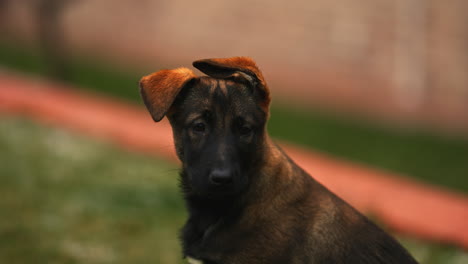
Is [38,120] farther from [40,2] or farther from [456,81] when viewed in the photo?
[456,81]

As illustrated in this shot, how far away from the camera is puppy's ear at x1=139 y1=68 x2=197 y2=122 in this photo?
9.82ft

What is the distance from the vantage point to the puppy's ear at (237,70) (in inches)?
117

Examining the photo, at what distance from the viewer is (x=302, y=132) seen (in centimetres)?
846

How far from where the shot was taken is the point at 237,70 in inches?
118

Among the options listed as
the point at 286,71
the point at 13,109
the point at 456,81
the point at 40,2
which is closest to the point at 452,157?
the point at 456,81

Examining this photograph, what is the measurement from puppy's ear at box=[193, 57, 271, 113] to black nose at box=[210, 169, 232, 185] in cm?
50

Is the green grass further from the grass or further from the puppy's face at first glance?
the puppy's face

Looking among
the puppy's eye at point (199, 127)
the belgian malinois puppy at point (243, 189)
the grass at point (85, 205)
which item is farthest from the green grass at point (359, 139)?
the puppy's eye at point (199, 127)

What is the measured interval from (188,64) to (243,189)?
8229mm

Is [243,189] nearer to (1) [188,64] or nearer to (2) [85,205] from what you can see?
(2) [85,205]

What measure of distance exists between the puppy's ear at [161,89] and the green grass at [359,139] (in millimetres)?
4482

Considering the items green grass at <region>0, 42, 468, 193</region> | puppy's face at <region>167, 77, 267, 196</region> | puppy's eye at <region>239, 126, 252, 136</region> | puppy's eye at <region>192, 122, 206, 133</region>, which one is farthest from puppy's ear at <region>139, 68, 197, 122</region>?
green grass at <region>0, 42, 468, 193</region>

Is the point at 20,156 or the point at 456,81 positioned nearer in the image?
the point at 20,156

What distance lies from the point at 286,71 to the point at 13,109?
4762 mm
